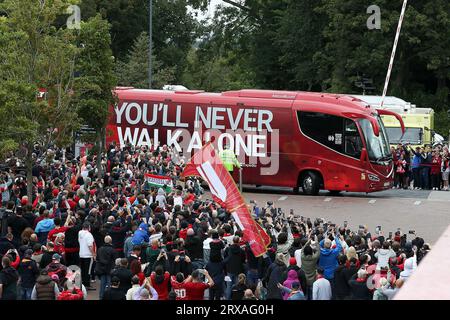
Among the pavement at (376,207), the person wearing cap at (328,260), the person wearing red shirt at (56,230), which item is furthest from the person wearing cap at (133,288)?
the pavement at (376,207)

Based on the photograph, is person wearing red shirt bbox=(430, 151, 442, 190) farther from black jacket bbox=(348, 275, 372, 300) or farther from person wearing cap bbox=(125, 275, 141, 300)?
person wearing cap bbox=(125, 275, 141, 300)

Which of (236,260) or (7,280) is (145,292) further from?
(236,260)

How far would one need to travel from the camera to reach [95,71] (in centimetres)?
2672

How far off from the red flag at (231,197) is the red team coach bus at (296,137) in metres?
13.9

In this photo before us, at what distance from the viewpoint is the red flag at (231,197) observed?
1612 cm

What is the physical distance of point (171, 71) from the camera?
56500 mm

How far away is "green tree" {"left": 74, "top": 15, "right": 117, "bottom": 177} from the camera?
26.4m

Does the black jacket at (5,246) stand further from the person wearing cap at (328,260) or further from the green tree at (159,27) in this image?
the green tree at (159,27)

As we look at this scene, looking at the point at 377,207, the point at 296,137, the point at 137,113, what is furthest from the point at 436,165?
the point at 137,113


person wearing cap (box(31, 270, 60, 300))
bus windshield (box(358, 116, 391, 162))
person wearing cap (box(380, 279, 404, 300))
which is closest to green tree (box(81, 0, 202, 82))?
bus windshield (box(358, 116, 391, 162))

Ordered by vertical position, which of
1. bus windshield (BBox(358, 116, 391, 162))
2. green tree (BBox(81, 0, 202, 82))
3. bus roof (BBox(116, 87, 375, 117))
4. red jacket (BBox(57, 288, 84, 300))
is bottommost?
red jacket (BBox(57, 288, 84, 300))

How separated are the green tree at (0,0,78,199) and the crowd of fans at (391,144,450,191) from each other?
1312cm
